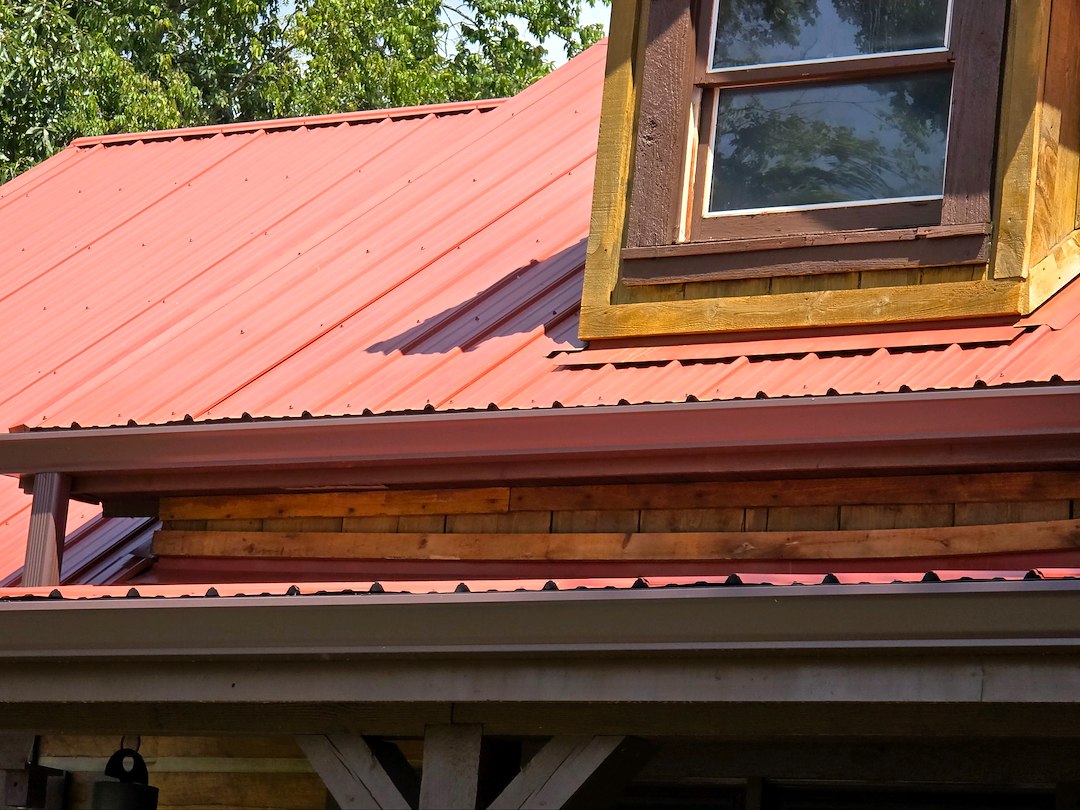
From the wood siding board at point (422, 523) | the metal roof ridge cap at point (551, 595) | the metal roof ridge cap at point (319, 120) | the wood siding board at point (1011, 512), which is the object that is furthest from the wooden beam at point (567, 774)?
the metal roof ridge cap at point (319, 120)

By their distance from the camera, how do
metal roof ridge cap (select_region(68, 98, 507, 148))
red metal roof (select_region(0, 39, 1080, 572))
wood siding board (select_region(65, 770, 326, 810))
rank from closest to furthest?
red metal roof (select_region(0, 39, 1080, 572))
wood siding board (select_region(65, 770, 326, 810))
metal roof ridge cap (select_region(68, 98, 507, 148))

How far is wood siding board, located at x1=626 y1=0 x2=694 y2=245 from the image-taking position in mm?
6949

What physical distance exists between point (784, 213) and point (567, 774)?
8.05 ft

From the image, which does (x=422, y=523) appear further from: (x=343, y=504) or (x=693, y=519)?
(x=693, y=519)

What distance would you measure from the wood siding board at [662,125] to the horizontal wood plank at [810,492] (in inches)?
41.1

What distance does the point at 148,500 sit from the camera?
7.52 m

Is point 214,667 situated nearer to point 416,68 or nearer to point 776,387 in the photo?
point 776,387

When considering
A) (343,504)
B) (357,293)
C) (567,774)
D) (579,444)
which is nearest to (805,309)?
(579,444)

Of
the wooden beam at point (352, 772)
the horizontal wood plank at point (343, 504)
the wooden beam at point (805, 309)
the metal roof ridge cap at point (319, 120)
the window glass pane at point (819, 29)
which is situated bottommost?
the wooden beam at point (352, 772)

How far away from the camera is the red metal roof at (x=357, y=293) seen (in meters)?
6.50

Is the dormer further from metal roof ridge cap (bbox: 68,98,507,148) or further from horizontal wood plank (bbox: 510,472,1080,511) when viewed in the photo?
metal roof ridge cap (bbox: 68,98,507,148)

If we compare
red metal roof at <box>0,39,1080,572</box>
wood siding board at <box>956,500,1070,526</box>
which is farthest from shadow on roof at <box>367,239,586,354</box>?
wood siding board at <box>956,500,1070,526</box>

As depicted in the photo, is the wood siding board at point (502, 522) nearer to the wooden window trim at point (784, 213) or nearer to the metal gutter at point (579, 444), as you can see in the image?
the metal gutter at point (579, 444)

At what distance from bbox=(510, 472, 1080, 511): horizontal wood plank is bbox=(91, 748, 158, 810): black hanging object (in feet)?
5.85
